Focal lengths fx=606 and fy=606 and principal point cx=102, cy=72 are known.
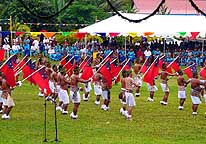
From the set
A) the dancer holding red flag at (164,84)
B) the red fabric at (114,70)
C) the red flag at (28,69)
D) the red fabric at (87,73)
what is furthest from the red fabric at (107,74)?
the red flag at (28,69)

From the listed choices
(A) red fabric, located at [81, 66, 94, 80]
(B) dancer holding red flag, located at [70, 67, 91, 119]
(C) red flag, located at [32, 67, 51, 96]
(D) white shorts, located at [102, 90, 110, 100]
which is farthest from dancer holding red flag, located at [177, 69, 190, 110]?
(C) red flag, located at [32, 67, 51, 96]

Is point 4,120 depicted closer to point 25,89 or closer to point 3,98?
point 3,98

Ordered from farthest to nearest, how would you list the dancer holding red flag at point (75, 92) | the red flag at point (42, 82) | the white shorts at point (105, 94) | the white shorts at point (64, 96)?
the white shorts at point (105, 94) → the white shorts at point (64, 96) → the dancer holding red flag at point (75, 92) → the red flag at point (42, 82)

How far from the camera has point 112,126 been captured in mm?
18516

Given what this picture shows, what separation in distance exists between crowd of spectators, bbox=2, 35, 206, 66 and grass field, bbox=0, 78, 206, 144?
18431 mm

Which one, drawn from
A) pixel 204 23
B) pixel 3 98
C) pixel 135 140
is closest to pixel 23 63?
pixel 3 98

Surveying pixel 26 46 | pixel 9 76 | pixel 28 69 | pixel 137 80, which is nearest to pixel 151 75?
pixel 137 80

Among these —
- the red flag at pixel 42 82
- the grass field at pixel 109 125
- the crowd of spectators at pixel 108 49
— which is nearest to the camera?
the grass field at pixel 109 125

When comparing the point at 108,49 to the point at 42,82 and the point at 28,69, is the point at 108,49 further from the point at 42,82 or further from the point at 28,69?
the point at 42,82

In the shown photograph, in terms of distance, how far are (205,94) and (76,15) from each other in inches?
1503

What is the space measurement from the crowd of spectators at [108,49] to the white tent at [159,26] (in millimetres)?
2756

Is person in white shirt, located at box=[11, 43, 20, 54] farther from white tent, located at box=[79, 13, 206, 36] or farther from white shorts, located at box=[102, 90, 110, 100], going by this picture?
white shorts, located at box=[102, 90, 110, 100]

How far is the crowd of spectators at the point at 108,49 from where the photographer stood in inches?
1700

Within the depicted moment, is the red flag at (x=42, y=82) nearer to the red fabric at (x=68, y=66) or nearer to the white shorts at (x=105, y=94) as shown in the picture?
the white shorts at (x=105, y=94)
